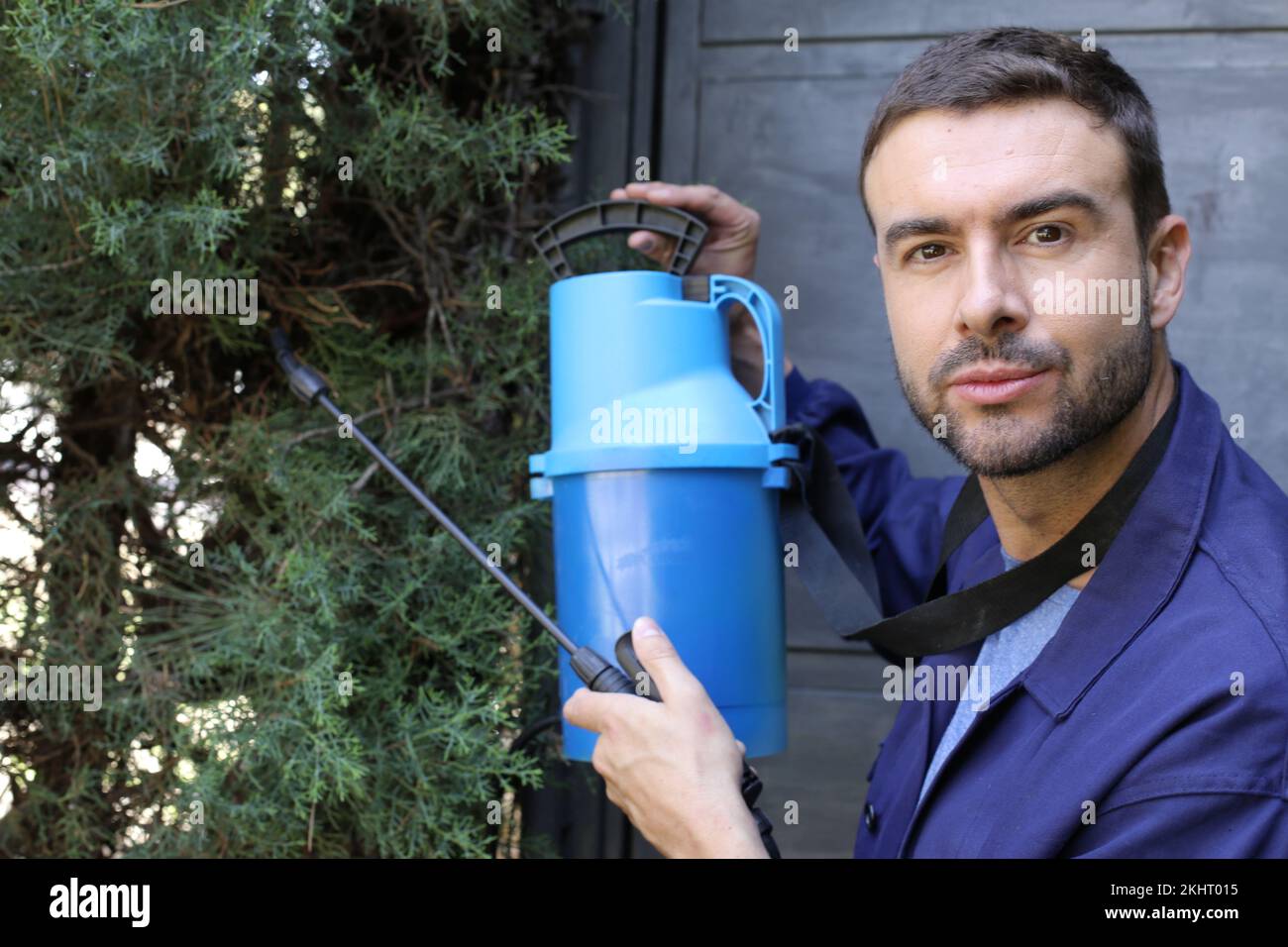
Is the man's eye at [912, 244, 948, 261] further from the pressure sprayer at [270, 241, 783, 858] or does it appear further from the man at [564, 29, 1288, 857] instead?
the pressure sprayer at [270, 241, 783, 858]

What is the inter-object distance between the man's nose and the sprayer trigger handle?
1.57 feet

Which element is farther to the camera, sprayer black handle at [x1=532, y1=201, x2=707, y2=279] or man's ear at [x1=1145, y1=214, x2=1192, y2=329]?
sprayer black handle at [x1=532, y1=201, x2=707, y2=279]

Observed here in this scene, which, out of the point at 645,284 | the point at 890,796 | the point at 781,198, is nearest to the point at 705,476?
the point at 645,284

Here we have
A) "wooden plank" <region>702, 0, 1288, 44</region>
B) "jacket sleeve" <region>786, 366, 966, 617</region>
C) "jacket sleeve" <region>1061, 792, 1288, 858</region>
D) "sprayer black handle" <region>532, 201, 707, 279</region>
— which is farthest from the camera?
"wooden plank" <region>702, 0, 1288, 44</region>

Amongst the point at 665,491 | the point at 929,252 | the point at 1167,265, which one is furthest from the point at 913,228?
the point at 665,491

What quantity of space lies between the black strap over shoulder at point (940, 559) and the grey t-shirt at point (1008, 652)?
0.02 meters

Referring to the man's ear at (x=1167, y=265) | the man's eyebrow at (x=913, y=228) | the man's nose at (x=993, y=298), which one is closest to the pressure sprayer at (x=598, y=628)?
the man's eyebrow at (x=913, y=228)

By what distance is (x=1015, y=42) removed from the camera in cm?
125

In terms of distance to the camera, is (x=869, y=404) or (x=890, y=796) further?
(x=869, y=404)

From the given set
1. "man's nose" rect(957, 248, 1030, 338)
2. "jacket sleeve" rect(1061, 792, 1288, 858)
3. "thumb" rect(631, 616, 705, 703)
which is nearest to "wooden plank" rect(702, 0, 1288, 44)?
"man's nose" rect(957, 248, 1030, 338)

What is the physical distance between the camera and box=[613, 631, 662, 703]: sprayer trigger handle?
49.1 inches

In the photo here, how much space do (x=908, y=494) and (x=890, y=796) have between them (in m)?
0.46

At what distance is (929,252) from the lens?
1261 millimetres
